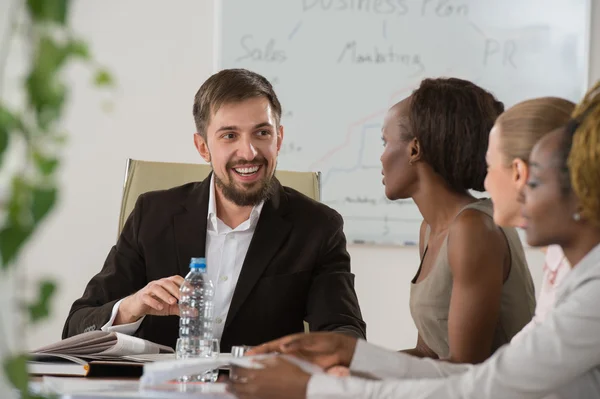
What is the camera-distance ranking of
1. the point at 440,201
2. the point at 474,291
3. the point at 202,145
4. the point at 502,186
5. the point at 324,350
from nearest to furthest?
the point at 324,350, the point at 502,186, the point at 474,291, the point at 440,201, the point at 202,145

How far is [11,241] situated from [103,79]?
0.36 feet

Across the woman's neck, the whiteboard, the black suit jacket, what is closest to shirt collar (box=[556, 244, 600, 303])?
the woman's neck

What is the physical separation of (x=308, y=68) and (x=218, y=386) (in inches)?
97.4

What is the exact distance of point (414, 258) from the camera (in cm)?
374

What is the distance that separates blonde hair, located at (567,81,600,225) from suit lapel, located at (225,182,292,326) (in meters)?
1.22

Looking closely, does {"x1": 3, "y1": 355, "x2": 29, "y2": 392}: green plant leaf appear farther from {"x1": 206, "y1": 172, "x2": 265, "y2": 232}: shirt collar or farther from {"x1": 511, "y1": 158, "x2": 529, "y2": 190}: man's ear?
{"x1": 206, "y1": 172, "x2": 265, "y2": 232}: shirt collar

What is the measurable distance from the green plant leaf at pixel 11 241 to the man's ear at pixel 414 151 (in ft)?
4.99

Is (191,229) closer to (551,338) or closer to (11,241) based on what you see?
(551,338)

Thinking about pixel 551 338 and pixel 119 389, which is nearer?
pixel 551 338

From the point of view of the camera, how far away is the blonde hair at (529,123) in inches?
59.0

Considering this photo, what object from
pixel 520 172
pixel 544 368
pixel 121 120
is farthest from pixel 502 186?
pixel 121 120

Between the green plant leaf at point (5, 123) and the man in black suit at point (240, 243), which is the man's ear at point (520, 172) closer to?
the man in black suit at point (240, 243)

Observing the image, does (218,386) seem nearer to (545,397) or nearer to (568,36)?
(545,397)

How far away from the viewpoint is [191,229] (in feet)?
7.95
